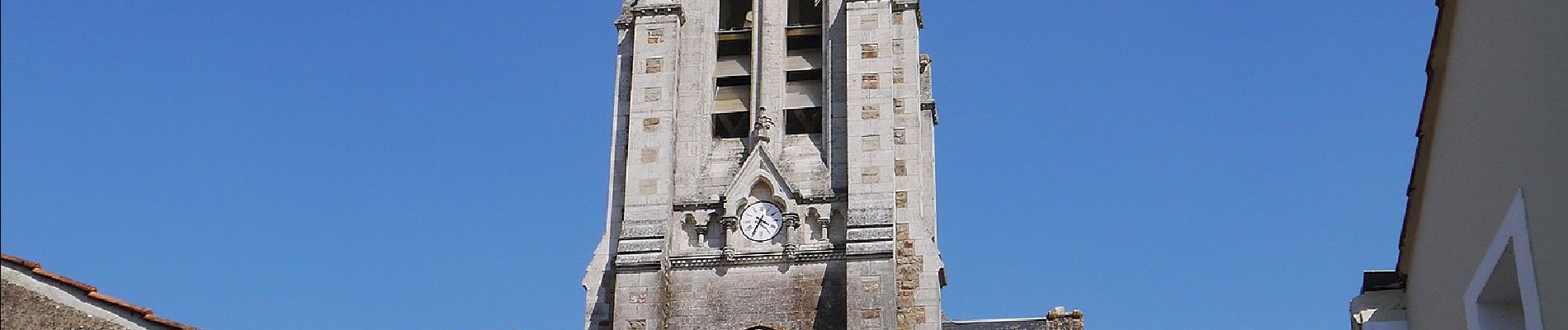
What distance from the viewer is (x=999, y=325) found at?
110ft

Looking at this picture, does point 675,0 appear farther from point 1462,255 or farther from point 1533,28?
point 1533,28

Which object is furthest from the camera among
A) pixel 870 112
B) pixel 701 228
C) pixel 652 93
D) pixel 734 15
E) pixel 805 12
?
pixel 734 15

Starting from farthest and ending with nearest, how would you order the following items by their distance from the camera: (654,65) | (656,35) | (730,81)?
(730,81) → (656,35) → (654,65)

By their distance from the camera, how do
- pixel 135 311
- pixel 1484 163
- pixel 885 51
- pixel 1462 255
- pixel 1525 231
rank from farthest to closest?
pixel 885 51
pixel 135 311
pixel 1462 255
pixel 1484 163
pixel 1525 231

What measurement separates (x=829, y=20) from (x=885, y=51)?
57.7 inches

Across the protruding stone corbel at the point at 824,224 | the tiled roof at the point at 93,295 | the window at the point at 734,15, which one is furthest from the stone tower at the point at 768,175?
the tiled roof at the point at 93,295

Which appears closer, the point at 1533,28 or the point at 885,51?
the point at 1533,28

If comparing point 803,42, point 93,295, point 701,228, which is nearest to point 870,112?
point 803,42

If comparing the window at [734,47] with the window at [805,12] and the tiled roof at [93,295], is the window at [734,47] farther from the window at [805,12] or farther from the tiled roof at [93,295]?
the tiled roof at [93,295]

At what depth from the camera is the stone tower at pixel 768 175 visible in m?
29.2

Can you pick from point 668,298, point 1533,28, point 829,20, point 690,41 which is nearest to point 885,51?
point 829,20

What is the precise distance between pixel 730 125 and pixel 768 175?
6.55 ft

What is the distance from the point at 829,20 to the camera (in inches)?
1270

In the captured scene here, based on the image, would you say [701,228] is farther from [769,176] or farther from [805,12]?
[805,12]
